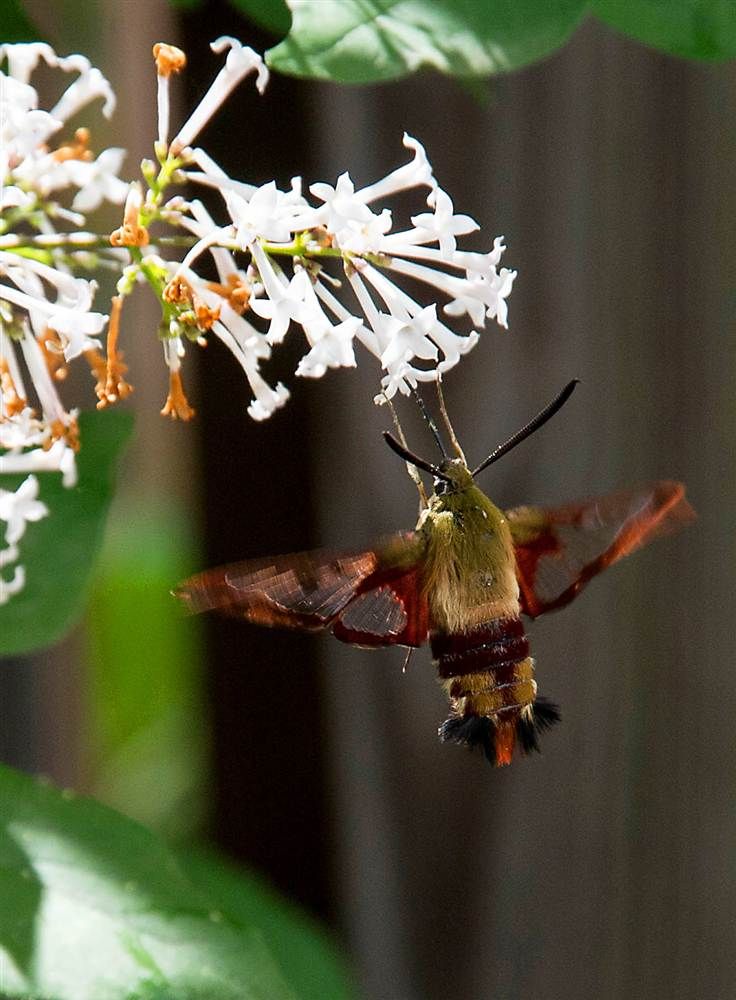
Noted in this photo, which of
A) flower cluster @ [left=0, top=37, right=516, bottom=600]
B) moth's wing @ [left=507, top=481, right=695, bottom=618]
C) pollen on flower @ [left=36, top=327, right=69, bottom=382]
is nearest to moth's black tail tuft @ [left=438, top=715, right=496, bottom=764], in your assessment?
moth's wing @ [left=507, top=481, right=695, bottom=618]

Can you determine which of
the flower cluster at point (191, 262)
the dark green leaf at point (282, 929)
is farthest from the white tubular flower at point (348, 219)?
the dark green leaf at point (282, 929)

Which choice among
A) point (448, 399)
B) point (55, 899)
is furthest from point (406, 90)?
point (55, 899)

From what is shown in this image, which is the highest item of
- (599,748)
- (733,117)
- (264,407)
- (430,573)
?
(733,117)

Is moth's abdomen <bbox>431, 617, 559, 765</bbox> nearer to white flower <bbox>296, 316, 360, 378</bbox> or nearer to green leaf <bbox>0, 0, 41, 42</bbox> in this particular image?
white flower <bbox>296, 316, 360, 378</bbox>

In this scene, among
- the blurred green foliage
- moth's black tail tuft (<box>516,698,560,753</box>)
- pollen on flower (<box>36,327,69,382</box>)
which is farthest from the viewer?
the blurred green foliage

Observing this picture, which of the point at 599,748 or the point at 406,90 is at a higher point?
the point at 406,90

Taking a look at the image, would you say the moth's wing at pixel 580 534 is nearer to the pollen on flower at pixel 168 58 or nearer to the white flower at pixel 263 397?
the white flower at pixel 263 397

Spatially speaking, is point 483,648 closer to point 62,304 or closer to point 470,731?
point 470,731

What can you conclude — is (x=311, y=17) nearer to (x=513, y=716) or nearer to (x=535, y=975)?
(x=513, y=716)
